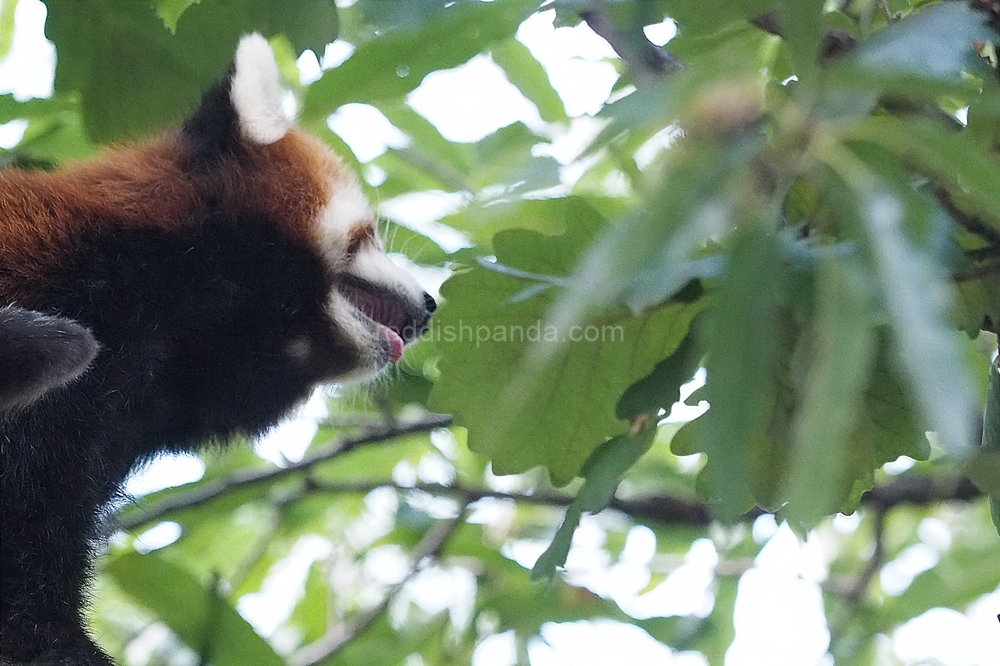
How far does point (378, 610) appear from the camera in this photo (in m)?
2.37

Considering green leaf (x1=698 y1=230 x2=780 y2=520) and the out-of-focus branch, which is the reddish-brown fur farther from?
green leaf (x1=698 y1=230 x2=780 y2=520)

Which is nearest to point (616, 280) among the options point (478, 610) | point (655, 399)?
point (655, 399)

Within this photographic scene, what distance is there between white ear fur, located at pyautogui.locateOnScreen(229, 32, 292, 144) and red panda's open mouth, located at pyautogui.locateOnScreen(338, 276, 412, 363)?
0.33 meters

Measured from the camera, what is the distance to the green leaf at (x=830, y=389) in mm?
707

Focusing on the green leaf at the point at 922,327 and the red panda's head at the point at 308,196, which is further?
the red panda's head at the point at 308,196

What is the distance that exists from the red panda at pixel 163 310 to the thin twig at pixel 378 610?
571mm

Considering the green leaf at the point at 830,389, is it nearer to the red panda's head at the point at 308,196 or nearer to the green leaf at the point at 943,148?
the green leaf at the point at 943,148

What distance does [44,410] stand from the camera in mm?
1564

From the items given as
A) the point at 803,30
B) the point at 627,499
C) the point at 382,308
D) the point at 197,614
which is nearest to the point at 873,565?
the point at 627,499

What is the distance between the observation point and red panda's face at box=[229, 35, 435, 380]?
1.95 meters

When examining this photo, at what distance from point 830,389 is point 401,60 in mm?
896

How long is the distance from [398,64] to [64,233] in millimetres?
653

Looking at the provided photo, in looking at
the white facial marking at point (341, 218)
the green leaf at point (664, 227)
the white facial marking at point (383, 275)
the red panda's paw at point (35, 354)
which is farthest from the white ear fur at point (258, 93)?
the green leaf at point (664, 227)

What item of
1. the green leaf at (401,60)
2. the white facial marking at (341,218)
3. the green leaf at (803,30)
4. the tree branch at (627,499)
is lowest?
the tree branch at (627,499)
